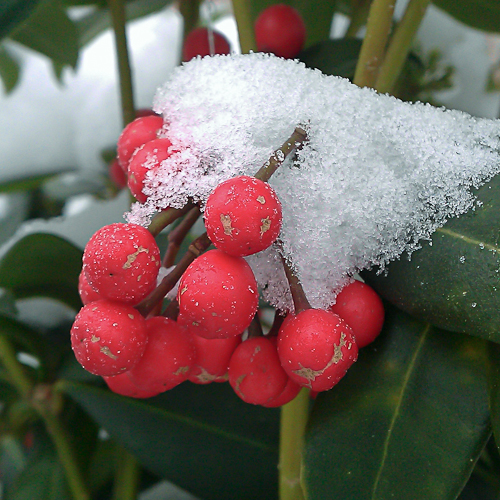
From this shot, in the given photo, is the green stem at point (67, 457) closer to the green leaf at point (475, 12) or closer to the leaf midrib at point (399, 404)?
the leaf midrib at point (399, 404)

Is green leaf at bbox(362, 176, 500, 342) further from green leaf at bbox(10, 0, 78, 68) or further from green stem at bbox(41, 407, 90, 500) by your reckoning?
green leaf at bbox(10, 0, 78, 68)

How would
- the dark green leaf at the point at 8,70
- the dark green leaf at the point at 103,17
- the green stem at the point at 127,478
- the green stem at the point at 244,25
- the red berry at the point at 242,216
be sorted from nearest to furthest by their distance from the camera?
1. the red berry at the point at 242,216
2. the green stem at the point at 244,25
3. the green stem at the point at 127,478
4. the dark green leaf at the point at 103,17
5. the dark green leaf at the point at 8,70

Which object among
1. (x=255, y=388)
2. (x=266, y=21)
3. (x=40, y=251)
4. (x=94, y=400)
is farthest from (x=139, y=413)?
(x=266, y=21)

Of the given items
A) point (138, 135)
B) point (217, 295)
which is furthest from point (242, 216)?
point (138, 135)

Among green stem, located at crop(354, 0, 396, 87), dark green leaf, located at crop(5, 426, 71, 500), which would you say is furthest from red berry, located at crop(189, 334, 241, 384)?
dark green leaf, located at crop(5, 426, 71, 500)

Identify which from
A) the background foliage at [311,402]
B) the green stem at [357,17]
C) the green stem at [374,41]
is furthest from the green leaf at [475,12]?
the green stem at [374,41]

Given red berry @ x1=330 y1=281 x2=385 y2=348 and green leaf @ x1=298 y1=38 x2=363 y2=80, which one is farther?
green leaf @ x1=298 y1=38 x2=363 y2=80

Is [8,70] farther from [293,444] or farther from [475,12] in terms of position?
[293,444]
